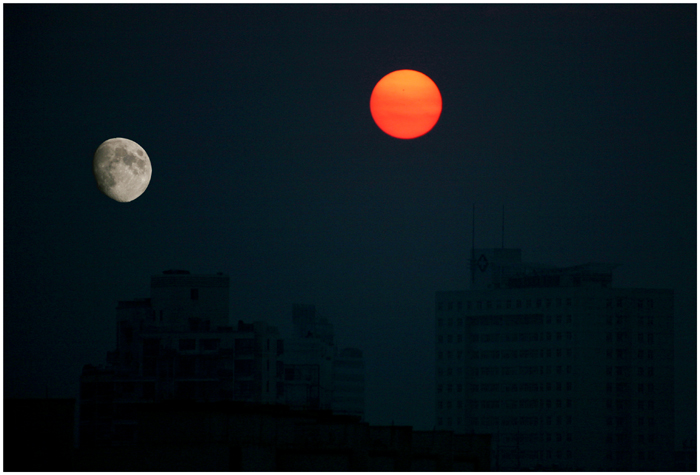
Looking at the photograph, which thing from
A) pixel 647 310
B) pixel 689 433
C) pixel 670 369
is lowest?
pixel 689 433

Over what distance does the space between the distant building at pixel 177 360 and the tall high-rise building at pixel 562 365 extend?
161 feet

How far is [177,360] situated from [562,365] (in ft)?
246

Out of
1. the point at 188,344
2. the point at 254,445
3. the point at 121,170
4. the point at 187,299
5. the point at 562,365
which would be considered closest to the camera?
the point at 254,445

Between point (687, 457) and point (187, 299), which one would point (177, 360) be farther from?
point (687, 457)

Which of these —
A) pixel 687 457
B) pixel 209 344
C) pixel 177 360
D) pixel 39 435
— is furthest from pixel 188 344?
pixel 39 435

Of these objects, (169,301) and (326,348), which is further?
(326,348)

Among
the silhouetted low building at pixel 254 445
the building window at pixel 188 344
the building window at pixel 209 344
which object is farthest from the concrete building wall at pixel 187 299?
the silhouetted low building at pixel 254 445

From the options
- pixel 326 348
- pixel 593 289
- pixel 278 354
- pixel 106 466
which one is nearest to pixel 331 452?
pixel 106 466

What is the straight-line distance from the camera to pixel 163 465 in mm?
23625

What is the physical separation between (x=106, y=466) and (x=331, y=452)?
5.50 m

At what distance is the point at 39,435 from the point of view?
71.7ft

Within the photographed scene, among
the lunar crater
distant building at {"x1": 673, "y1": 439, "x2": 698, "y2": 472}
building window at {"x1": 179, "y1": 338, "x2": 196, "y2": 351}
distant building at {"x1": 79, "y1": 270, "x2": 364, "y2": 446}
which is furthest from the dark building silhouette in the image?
distant building at {"x1": 673, "y1": 439, "x2": 698, "y2": 472}

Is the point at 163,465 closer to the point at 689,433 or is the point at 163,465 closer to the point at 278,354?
the point at 278,354

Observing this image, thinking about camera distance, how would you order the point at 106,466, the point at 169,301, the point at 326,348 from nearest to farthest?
1. the point at 106,466
2. the point at 169,301
3. the point at 326,348
